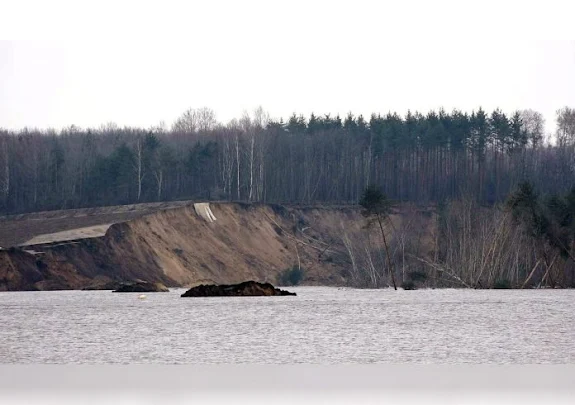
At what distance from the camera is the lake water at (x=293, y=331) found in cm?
3491

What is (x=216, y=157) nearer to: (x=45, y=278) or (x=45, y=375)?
(x=45, y=278)

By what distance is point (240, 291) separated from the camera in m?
73.6

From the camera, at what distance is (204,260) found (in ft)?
352

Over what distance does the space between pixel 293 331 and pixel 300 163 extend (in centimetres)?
9030

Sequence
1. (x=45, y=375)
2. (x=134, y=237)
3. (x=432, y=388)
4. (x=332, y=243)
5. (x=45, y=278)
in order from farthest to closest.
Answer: (x=332, y=243) < (x=134, y=237) < (x=45, y=278) < (x=45, y=375) < (x=432, y=388)

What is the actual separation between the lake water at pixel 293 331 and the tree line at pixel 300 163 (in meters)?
60.9

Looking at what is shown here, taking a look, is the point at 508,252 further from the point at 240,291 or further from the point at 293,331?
the point at 293,331

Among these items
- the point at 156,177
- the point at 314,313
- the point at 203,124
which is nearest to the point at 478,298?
the point at 314,313

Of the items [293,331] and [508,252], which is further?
[508,252]

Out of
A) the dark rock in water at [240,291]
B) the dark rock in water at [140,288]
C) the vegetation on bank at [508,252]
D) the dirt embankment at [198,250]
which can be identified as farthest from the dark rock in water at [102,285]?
the vegetation on bank at [508,252]

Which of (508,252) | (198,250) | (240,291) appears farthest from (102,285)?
(508,252)

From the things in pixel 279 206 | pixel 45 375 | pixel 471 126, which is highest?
pixel 471 126

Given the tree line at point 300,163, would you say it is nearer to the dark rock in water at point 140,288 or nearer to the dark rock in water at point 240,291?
the dark rock in water at point 140,288

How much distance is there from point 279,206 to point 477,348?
84.2 meters
